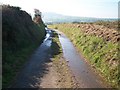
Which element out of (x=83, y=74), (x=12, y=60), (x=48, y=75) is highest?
(x=12, y=60)

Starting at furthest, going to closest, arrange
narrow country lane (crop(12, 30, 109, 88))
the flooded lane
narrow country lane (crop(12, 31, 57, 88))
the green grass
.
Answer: the green grass < the flooded lane < narrow country lane (crop(12, 30, 109, 88)) < narrow country lane (crop(12, 31, 57, 88))

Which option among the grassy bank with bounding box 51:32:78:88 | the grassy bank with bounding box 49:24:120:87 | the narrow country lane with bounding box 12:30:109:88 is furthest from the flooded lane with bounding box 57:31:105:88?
the grassy bank with bounding box 49:24:120:87

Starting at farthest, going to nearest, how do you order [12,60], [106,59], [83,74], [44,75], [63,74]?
1. [12,60]
2. [106,59]
3. [83,74]
4. [63,74]
5. [44,75]

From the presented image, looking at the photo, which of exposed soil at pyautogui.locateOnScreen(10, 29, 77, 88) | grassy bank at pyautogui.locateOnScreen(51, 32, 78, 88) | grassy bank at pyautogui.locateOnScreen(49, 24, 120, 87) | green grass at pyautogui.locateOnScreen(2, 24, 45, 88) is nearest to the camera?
exposed soil at pyautogui.locateOnScreen(10, 29, 77, 88)

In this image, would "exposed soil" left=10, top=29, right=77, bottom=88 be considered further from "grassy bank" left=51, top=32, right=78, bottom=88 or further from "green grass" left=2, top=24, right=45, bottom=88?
"green grass" left=2, top=24, right=45, bottom=88

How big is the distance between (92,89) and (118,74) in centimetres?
275

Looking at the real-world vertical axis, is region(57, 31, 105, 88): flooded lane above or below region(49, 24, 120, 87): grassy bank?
below

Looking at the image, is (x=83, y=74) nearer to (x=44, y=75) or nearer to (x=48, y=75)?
(x=48, y=75)

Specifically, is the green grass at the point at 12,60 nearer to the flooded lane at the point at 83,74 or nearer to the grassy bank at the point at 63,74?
the grassy bank at the point at 63,74

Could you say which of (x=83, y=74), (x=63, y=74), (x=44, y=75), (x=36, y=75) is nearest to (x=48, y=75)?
(x=44, y=75)

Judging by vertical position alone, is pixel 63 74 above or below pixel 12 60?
below

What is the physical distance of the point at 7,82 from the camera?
1662cm

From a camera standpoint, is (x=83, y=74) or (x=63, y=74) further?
(x=83, y=74)

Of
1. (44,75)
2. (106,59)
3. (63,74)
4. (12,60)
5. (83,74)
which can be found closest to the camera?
(44,75)
